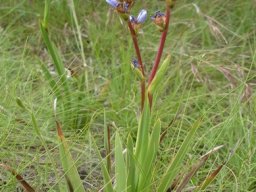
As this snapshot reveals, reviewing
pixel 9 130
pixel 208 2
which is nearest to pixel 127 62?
pixel 9 130

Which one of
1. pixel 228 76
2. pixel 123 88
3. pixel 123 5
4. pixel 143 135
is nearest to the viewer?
pixel 123 5

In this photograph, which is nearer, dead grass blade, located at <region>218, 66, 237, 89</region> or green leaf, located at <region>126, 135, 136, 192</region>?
green leaf, located at <region>126, 135, 136, 192</region>

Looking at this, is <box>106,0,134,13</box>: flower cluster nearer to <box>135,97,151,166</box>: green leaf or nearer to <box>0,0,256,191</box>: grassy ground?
<box>135,97,151,166</box>: green leaf

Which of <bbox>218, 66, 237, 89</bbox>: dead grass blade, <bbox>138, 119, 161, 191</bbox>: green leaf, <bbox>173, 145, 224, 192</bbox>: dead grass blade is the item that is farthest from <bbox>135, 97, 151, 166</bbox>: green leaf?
<bbox>218, 66, 237, 89</bbox>: dead grass blade

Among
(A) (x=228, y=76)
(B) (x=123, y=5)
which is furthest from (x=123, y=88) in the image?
(B) (x=123, y=5)

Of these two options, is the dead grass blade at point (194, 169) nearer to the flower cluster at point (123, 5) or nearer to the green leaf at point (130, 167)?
the green leaf at point (130, 167)

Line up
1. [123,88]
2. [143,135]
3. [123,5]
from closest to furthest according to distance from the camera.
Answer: [123,5] < [143,135] < [123,88]

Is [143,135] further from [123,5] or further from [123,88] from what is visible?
[123,88]

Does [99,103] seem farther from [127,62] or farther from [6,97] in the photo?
[6,97]
